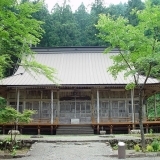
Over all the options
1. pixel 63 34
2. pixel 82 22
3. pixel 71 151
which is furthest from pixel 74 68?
pixel 82 22

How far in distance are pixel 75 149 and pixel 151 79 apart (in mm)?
11093

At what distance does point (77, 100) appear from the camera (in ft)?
77.5

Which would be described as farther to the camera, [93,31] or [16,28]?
[93,31]

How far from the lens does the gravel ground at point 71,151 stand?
1096 centimetres

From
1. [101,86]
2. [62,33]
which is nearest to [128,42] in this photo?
[101,86]

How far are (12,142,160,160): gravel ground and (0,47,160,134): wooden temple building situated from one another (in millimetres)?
6797

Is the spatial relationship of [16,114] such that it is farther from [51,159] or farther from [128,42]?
[128,42]

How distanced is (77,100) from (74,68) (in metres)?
3.51

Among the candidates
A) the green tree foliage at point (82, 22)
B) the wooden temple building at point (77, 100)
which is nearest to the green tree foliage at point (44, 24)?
the green tree foliage at point (82, 22)

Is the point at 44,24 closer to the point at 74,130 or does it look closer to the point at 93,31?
the point at 93,31

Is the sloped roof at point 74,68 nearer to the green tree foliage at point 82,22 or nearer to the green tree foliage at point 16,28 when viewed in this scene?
the green tree foliage at point 16,28

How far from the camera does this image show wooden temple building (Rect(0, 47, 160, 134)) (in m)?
20.9

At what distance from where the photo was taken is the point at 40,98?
76.7ft

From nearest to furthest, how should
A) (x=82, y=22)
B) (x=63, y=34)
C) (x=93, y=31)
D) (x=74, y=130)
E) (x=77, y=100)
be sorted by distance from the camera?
(x=74, y=130) → (x=77, y=100) → (x=63, y=34) → (x=93, y=31) → (x=82, y=22)
